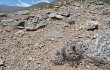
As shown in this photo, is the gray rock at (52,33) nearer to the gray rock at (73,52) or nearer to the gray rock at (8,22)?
the gray rock at (73,52)

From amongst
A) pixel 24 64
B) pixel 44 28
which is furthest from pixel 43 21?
pixel 24 64

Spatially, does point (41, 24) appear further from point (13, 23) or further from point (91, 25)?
point (91, 25)

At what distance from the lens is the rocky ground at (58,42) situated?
26.2ft

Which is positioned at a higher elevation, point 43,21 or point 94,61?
point 43,21

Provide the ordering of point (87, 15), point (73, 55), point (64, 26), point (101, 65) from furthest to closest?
point (87, 15), point (64, 26), point (73, 55), point (101, 65)

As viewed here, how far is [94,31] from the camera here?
9992 millimetres

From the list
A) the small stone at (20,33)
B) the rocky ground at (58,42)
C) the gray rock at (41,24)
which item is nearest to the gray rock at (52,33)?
the rocky ground at (58,42)

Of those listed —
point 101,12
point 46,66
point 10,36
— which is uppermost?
point 101,12

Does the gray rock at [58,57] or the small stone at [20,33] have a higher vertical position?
the small stone at [20,33]

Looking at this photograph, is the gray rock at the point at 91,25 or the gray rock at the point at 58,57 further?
the gray rock at the point at 91,25

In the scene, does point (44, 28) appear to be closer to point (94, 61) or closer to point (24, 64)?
point (24, 64)

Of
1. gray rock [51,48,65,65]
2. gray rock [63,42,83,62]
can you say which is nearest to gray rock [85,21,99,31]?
gray rock [63,42,83,62]

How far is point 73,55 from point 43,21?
13.5 feet

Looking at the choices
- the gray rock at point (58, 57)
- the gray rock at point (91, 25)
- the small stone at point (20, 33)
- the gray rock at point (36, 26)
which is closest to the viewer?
the gray rock at point (58, 57)
